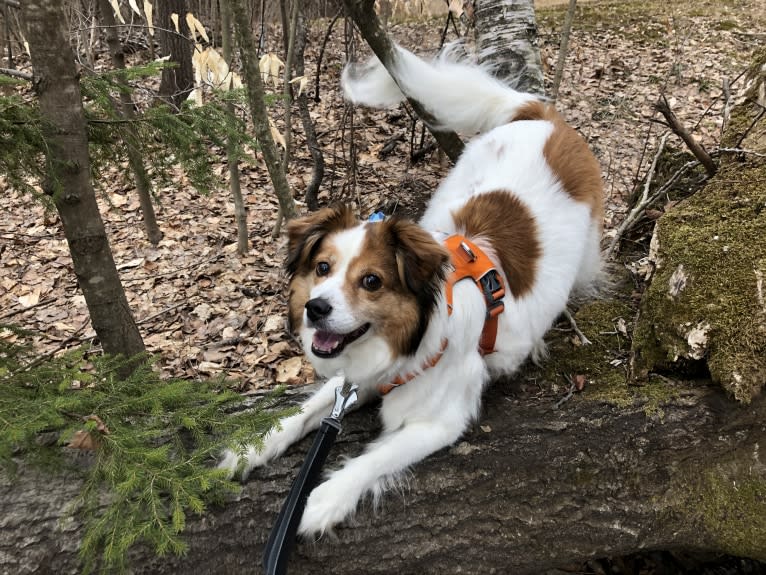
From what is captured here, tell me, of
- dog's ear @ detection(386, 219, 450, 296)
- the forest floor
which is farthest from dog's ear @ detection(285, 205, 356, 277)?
the forest floor

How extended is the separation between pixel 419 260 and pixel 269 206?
4.01 meters

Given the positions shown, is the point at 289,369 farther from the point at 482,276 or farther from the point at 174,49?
the point at 174,49

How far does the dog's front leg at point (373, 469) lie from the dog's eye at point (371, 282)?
0.67 meters

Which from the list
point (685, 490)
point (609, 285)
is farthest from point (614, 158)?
point (685, 490)

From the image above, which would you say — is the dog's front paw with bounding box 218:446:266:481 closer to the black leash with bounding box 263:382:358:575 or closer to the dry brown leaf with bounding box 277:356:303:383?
the black leash with bounding box 263:382:358:575

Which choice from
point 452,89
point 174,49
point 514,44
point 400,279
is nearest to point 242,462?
point 400,279

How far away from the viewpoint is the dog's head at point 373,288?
232 centimetres

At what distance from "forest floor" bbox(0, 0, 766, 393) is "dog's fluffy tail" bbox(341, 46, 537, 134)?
1.19 m

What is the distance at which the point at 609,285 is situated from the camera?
3.65m

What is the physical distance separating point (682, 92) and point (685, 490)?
7330 millimetres

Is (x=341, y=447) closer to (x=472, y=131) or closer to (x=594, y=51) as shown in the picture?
(x=472, y=131)

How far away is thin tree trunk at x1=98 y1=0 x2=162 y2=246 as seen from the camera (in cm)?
277

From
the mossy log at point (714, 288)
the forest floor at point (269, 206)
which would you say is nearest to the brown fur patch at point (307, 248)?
the forest floor at point (269, 206)

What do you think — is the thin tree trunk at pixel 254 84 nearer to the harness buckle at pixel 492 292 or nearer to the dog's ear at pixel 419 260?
the dog's ear at pixel 419 260
